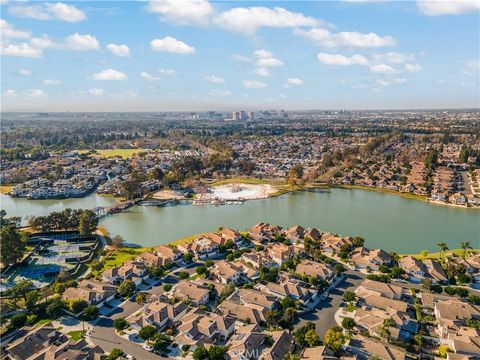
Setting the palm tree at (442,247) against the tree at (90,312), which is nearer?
the tree at (90,312)

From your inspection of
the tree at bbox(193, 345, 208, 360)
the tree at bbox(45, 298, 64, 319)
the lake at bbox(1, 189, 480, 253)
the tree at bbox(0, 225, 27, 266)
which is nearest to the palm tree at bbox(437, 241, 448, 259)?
the lake at bbox(1, 189, 480, 253)

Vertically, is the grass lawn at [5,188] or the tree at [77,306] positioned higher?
the grass lawn at [5,188]

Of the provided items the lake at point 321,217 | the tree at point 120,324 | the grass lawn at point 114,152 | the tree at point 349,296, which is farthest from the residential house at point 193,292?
the grass lawn at point 114,152

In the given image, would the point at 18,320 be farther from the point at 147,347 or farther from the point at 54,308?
the point at 147,347

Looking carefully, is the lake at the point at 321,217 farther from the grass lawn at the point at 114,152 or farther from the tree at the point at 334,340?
Answer: the grass lawn at the point at 114,152

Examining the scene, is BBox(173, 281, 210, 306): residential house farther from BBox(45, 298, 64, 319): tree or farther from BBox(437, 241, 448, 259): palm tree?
BBox(437, 241, 448, 259): palm tree

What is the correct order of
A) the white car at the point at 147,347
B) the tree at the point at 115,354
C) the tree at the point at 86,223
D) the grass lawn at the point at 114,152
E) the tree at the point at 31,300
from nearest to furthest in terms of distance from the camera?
the tree at the point at 115,354 → the white car at the point at 147,347 → the tree at the point at 31,300 → the tree at the point at 86,223 → the grass lawn at the point at 114,152

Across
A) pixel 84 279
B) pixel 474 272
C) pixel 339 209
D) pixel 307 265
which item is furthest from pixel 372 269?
pixel 84 279
